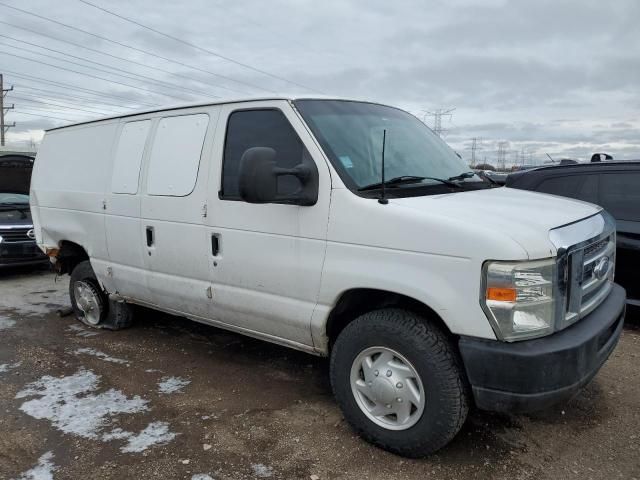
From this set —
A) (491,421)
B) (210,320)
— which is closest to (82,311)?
(210,320)

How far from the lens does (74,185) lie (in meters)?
5.20

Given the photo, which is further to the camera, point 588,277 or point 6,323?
point 6,323

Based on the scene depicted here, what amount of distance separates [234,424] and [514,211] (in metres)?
2.20

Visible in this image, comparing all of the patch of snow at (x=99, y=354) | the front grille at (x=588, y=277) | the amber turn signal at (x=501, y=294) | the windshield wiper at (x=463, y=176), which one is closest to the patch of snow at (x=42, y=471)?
the patch of snow at (x=99, y=354)

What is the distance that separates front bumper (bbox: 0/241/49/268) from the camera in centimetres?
809

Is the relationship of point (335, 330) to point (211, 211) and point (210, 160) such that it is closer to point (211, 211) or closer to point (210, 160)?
point (211, 211)

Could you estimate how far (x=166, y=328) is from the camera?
220 inches

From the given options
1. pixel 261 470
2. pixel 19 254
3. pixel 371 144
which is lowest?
pixel 261 470

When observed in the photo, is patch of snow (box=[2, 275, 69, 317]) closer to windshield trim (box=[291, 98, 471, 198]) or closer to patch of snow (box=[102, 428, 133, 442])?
patch of snow (box=[102, 428, 133, 442])

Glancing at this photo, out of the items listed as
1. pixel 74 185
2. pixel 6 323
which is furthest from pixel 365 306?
pixel 6 323

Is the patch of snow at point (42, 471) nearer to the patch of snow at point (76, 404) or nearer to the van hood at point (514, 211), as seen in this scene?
the patch of snow at point (76, 404)

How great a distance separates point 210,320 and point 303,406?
3.20 feet

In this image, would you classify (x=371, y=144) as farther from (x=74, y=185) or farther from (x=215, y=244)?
(x=74, y=185)

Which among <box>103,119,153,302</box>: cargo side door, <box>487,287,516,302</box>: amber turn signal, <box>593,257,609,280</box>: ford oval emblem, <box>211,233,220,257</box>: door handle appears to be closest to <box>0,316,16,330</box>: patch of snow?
<box>103,119,153,302</box>: cargo side door
